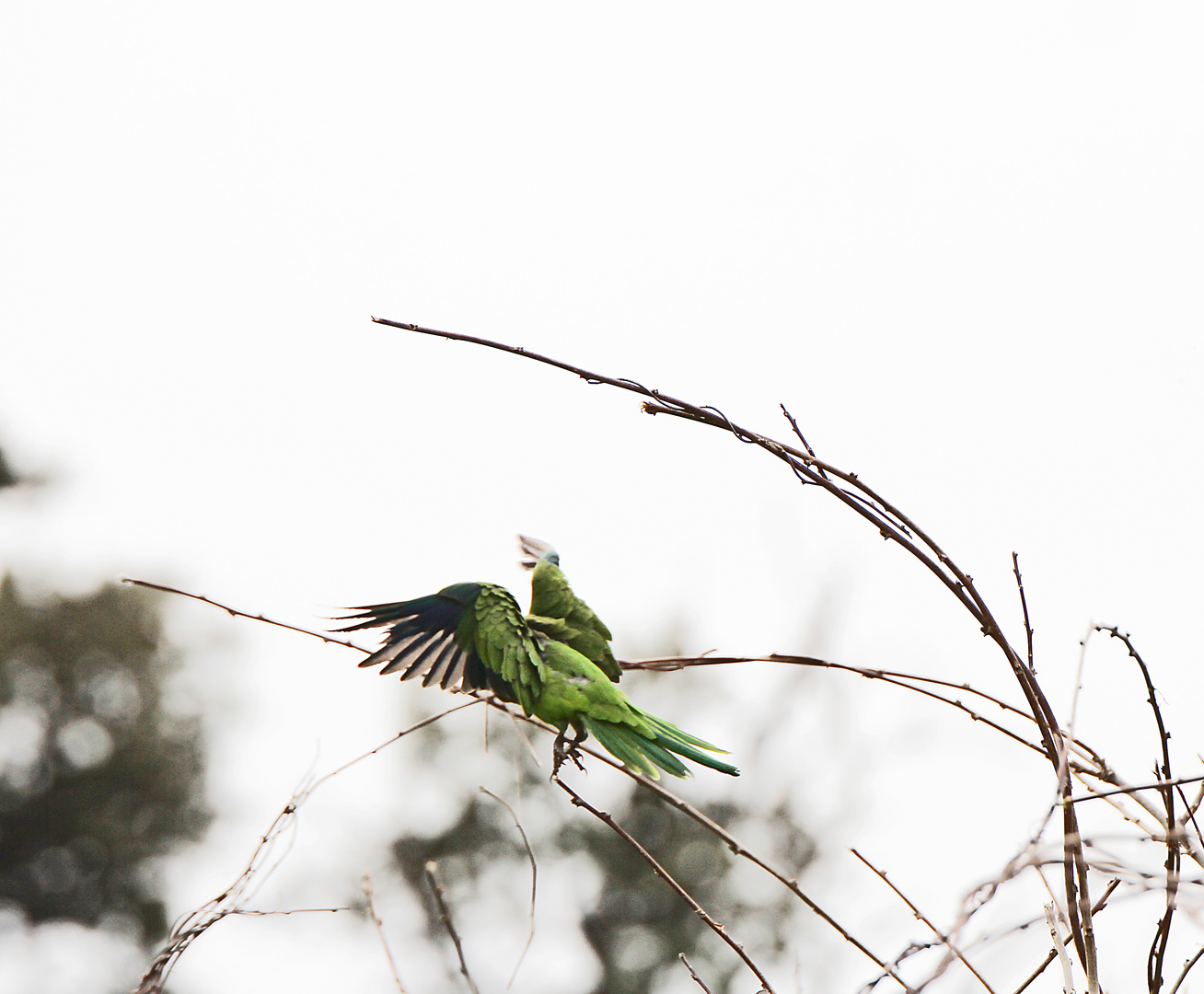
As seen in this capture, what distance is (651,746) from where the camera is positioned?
1120 mm

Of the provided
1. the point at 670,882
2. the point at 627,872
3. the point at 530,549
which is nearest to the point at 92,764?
the point at 627,872

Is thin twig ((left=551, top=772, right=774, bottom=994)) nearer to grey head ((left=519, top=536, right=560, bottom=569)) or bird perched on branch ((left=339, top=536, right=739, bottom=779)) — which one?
bird perched on branch ((left=339, top=536, right=739, bottom=779))

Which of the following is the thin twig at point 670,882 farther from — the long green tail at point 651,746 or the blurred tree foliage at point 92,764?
the blurred tree foliage at point 92,764

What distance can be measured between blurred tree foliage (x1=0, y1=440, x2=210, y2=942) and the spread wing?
11334 mm

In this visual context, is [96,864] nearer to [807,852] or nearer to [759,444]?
[807,852]

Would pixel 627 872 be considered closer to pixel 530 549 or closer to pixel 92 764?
pixel 92 764

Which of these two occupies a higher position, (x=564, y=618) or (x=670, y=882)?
(x=564, y=618)

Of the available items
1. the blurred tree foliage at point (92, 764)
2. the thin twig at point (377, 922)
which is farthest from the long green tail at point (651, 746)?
the blurred tree foliage at point (92, 764)

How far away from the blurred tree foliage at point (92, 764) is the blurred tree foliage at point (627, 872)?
3.07 metres

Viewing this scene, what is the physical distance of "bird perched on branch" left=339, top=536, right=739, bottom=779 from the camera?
3.80ft

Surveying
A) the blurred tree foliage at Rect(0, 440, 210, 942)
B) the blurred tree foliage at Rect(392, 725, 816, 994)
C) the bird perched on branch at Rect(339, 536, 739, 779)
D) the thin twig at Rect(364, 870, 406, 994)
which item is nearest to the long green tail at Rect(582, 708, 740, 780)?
the bird perched on branch at Rect(339, 536, 739, 779)

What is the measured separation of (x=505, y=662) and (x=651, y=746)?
0.21 m

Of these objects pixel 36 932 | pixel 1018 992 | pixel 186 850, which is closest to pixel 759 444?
pixel 1018 992

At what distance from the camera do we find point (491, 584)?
1228 millimetres
